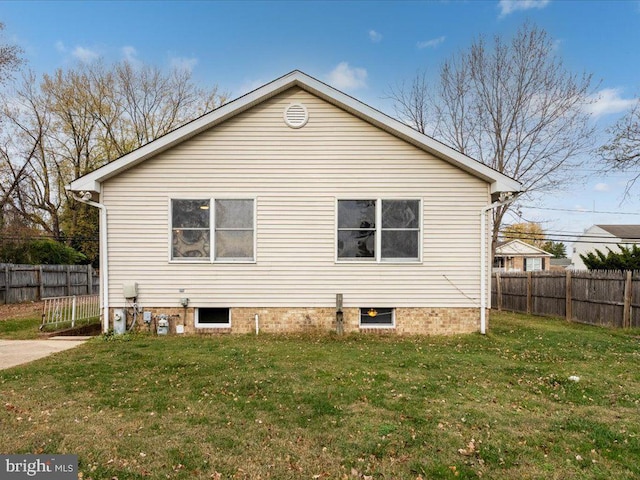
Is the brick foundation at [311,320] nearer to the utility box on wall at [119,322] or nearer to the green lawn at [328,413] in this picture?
the utility box on wall at [119,322]

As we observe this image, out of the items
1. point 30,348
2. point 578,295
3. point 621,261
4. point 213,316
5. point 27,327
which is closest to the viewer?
point 30,348

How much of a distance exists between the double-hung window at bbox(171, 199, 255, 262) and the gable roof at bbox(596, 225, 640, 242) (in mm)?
38750

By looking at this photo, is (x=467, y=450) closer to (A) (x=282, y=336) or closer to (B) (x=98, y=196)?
(A) (x=282, y=336)

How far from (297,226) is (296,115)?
104 inches

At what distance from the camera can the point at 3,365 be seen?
602 cm

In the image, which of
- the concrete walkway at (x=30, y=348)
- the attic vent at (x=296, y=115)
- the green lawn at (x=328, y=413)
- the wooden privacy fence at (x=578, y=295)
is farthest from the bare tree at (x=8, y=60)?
the wooden privacy fence at (x=578, y=295)

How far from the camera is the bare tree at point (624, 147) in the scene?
13.4m

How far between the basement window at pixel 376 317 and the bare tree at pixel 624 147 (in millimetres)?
11826

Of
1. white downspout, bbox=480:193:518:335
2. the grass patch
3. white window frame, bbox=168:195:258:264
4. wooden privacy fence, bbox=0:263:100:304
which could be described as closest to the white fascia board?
white window frame, bbox=168:195:258:264

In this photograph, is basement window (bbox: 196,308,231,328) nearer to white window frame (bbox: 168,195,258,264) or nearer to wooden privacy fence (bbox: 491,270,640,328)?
white window frame (bbox: 168,195,258,264)

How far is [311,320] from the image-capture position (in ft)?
28.2

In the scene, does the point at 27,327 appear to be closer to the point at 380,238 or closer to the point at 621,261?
the point at 380,238

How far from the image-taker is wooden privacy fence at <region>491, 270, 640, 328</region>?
10312 mm

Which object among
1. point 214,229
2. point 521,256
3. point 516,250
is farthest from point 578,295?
point 521,256
